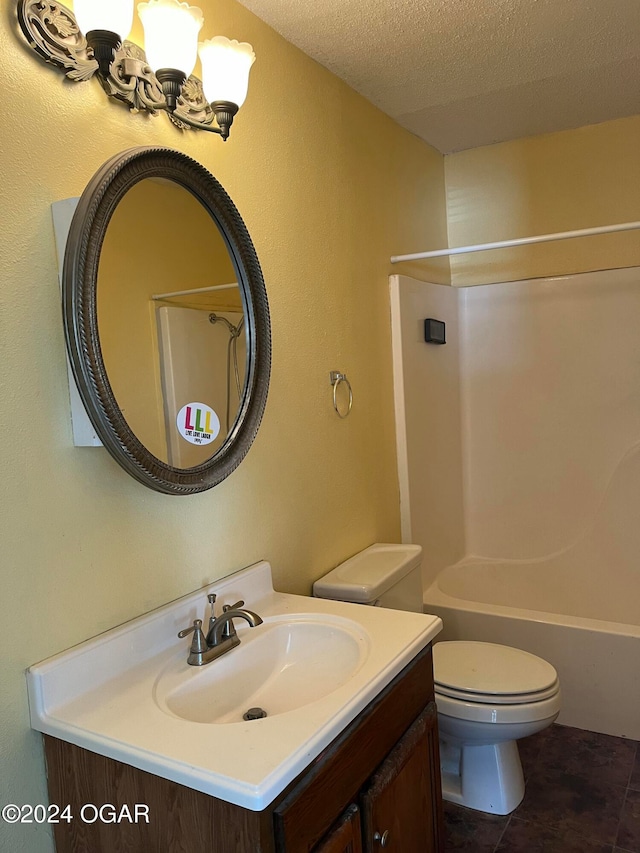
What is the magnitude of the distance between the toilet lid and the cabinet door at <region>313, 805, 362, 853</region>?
79cm

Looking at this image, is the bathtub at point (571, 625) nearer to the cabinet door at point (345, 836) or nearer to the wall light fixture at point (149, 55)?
the cabinet door at point (345, 836)

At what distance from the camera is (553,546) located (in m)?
2.94

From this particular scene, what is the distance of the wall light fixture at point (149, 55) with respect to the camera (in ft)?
3.76

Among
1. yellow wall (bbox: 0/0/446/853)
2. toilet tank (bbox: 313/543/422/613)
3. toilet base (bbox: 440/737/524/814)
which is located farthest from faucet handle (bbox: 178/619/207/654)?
toilet base (bbox: 440/737/524/814)

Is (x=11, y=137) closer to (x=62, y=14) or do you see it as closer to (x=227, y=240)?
(x=62, y=14)

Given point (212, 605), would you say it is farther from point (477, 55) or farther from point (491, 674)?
point (477, 55)

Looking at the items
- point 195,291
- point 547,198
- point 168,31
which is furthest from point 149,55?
point 547,198

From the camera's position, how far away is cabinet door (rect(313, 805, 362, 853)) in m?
1.09

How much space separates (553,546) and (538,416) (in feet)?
1.92

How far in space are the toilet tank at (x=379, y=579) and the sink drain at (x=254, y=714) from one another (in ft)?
1.79

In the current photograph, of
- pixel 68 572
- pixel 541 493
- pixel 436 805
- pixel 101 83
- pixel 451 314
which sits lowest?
pixel 436 805

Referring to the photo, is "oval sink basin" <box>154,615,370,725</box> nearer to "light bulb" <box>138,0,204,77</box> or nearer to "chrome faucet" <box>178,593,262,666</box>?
"chrome faucet" <box>178,593,262,666</box>

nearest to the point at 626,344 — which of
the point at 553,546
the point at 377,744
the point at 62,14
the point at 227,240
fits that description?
the point at 553,546

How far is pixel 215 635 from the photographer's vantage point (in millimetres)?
1386
